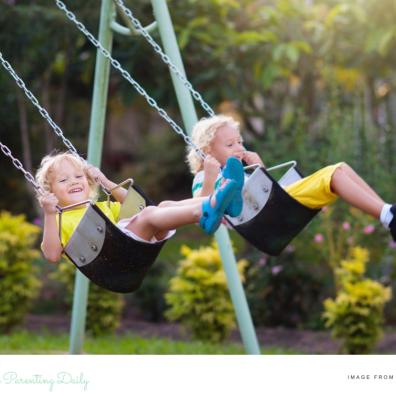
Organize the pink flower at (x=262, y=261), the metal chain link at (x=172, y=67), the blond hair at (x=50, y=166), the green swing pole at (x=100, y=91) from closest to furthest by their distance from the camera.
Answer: the metal chain link at (x=172, y=67)
the blond hair at (x=50, y=166)
the green swing pole at (x=100, y=91)
the pink flower at (x=262, y=261)

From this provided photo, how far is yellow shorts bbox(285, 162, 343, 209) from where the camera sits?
4406 mm

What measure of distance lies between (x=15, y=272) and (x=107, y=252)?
3544 mm

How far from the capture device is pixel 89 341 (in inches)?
290

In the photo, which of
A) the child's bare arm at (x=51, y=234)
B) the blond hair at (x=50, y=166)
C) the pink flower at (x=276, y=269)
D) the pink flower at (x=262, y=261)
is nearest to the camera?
the child's bare arm at (x=51, y=234)

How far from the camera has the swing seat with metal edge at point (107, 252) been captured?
13.8 feet

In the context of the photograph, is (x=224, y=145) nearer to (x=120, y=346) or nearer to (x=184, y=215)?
(x=184, y=215)

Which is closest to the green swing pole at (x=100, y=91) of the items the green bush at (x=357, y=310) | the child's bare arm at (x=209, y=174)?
the child's bare arm at (x=209, y=174)

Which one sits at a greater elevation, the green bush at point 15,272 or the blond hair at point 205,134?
the green bush at point 15,272

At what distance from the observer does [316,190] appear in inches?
175

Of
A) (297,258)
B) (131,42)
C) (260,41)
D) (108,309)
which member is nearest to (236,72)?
(260,41)

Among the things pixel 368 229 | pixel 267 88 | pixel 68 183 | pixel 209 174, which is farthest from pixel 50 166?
pixel 267 88

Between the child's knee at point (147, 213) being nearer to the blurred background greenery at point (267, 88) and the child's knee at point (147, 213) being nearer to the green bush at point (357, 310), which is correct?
the green bush at point (357, 310)

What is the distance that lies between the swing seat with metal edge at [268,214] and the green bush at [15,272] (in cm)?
335
